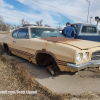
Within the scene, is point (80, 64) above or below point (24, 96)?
above

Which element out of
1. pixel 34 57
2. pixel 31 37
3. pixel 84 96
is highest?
pixel 31 37

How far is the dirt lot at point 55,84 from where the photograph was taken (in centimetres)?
212

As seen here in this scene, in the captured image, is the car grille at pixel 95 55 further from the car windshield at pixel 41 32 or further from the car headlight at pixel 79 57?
the car windshield at pixel 41 32

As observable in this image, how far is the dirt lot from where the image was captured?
2.12m

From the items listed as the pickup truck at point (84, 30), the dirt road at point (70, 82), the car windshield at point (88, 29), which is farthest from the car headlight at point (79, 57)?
the car windshield at point (88, 29)

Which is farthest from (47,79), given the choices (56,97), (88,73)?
(88,73)

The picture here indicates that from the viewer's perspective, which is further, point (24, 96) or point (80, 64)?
point (80, 64)

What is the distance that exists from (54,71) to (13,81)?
1.12 m

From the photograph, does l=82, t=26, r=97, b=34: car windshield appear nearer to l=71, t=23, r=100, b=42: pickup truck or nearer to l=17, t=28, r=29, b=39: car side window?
l=71, t=23, r=100, b=42: pickup truck

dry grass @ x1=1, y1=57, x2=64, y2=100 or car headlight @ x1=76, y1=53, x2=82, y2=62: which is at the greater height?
car headlight @ x1=76, y1=53, x2=82, y2=62

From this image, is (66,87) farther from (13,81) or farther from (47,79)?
(13,81)

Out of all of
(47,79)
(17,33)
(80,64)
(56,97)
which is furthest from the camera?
(17,33)

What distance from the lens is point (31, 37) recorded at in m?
3.44

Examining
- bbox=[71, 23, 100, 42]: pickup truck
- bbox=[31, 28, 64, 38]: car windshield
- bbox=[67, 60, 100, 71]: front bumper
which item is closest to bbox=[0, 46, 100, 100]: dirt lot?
bbox=[67, 60, 100, 71]: front bumper
